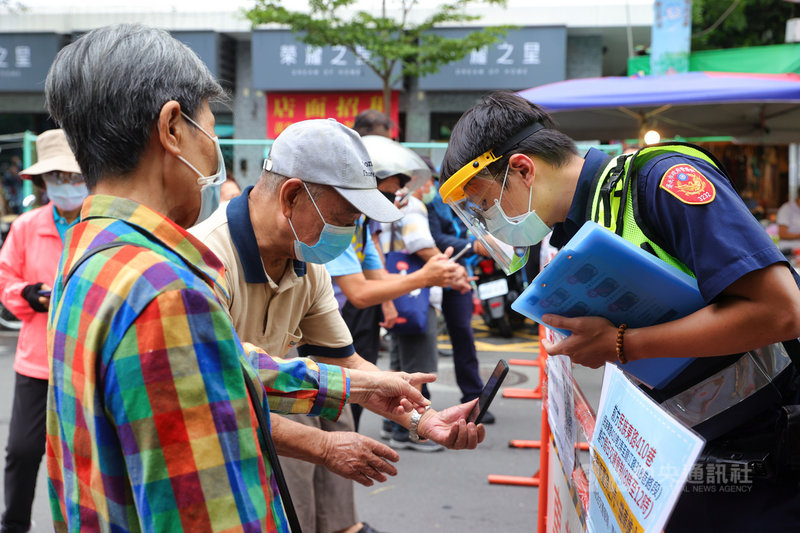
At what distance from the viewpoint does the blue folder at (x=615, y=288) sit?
153cm

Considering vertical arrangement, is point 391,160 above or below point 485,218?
above

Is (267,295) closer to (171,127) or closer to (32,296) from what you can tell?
(171,127)

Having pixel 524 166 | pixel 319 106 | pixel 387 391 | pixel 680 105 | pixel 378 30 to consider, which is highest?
pixel 378 30

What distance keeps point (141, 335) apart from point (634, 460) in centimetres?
93

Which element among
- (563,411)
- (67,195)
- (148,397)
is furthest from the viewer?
(67,195)

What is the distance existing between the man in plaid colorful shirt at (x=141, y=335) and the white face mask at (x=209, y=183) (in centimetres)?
2

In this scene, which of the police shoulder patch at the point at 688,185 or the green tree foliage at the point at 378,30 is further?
the green tree foliage at the point at 378,30

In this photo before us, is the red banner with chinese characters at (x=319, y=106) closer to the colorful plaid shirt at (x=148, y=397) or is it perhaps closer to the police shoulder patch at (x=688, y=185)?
the police shoulder patch at (x=688, y=185)

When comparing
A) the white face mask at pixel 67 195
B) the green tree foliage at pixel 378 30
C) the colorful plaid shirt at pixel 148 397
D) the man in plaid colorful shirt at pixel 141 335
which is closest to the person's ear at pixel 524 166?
the man in plaid colorful shirt at pixel 141 335

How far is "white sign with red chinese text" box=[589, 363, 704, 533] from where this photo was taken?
3.92 feet

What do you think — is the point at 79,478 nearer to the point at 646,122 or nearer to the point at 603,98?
the point at 603,98

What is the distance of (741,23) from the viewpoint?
13078 millimetres

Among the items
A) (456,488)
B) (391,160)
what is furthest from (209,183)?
(456,488)

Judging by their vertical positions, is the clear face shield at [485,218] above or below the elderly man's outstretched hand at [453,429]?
above
